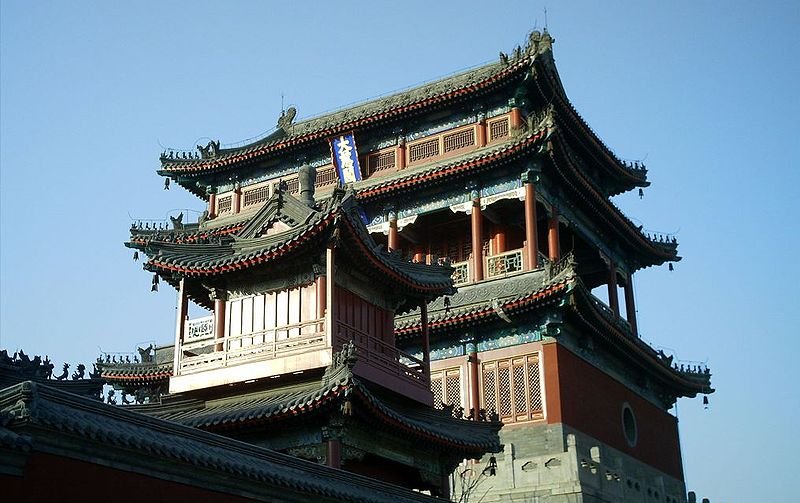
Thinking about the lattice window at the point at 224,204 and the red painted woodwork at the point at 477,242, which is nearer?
the red painted woodwork at the point at 477,242

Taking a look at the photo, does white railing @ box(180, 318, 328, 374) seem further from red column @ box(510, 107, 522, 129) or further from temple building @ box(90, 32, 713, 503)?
red column @ box(510, 107, 522, 129)

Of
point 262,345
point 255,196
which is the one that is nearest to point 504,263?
point 255,196

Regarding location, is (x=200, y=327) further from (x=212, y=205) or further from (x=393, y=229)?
(x=212, y=205)

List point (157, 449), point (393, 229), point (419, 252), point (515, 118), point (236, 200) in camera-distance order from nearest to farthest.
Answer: point (157, 449) → point (515, 118) → point (393, 229) → point (419, 252) → point (236, 200)

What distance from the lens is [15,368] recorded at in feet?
53.2

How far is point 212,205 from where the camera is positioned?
3812 cm

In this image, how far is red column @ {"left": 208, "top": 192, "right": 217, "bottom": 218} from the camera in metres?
37.8

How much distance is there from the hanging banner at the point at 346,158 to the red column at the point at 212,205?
5.73m

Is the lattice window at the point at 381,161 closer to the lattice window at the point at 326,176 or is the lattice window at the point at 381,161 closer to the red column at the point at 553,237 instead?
the lattice window at the point at 326,176

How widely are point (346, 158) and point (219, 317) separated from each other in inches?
592

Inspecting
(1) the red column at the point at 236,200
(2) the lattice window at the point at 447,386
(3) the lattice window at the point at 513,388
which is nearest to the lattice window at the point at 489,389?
(3) the lattice window at the point at 513,388

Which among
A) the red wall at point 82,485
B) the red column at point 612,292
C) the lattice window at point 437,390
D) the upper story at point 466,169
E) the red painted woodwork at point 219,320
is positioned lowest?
the red wall at point 82,485

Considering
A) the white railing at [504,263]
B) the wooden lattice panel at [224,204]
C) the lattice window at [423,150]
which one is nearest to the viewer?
the white railing at [504,263]

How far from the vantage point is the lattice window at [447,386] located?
94.6 ft
